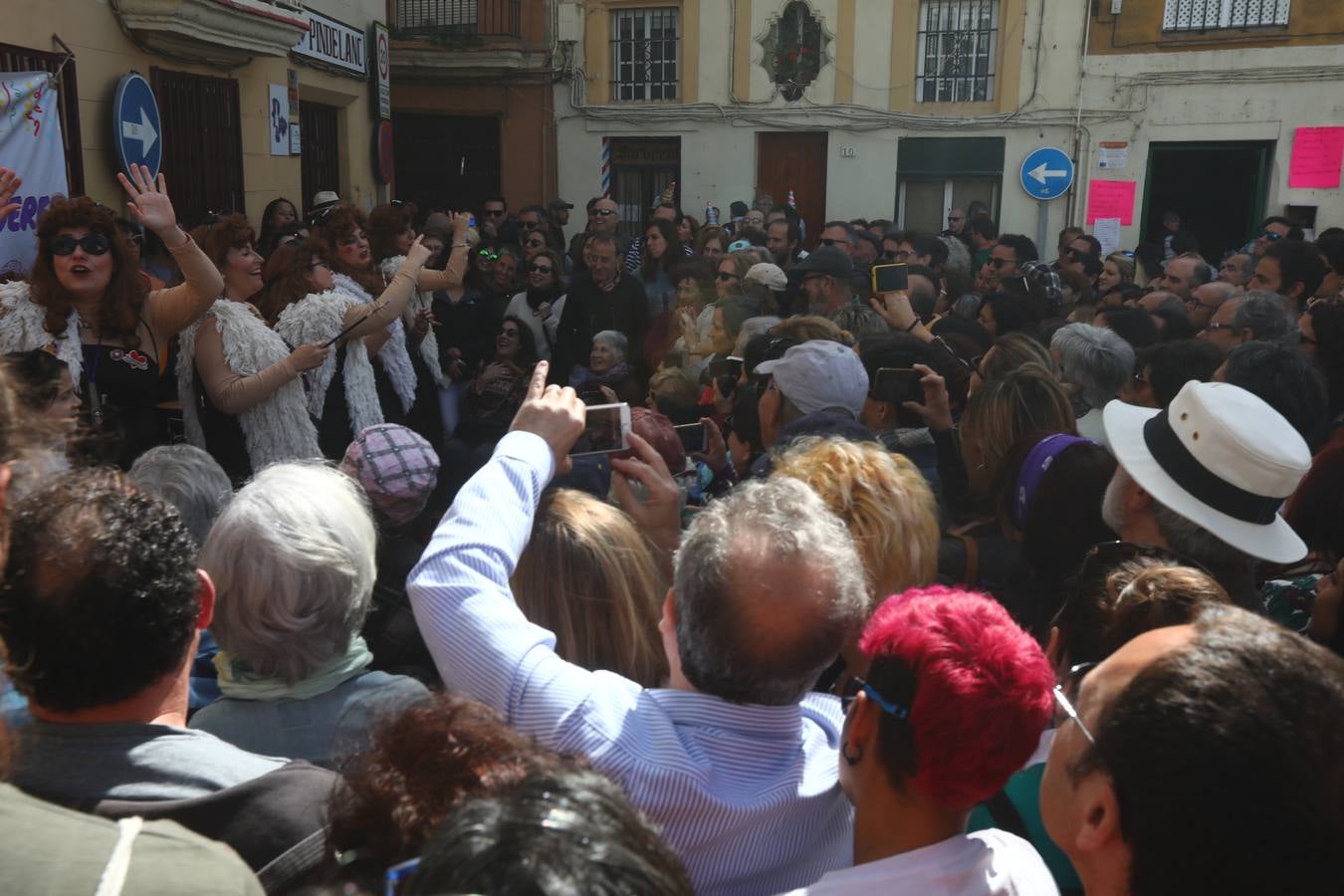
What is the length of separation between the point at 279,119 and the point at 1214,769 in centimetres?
973

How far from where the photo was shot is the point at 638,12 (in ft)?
57.6

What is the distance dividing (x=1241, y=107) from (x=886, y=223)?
717cm

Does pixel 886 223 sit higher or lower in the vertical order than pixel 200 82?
lower

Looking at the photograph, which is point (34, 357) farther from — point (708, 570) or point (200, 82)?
point (200, 82)

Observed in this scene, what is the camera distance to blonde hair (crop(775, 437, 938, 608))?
2.35 metres

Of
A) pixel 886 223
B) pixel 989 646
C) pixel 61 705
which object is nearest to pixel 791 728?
pixel 989 646

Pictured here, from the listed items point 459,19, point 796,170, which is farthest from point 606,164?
point 459,19

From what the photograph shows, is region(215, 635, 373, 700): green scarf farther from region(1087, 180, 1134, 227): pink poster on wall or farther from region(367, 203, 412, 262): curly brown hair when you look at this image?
region(1087, 180, 1134, 227): pink poster on wall

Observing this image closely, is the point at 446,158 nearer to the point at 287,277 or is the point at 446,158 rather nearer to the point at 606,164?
the point at 606,164

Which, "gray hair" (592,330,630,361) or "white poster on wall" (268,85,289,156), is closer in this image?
"gray hair" (592,330,630,361)

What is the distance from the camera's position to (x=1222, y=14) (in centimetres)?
1528

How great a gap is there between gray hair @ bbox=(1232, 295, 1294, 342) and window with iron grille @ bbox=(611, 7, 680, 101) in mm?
13892

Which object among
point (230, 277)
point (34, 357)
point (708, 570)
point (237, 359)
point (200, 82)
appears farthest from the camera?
point (200, 82)

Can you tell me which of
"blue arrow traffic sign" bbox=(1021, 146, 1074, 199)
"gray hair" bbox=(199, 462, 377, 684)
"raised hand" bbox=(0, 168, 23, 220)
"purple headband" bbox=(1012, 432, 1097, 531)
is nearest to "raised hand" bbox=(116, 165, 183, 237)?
"raised hand" bbox=(0, 168, 23, 220)
